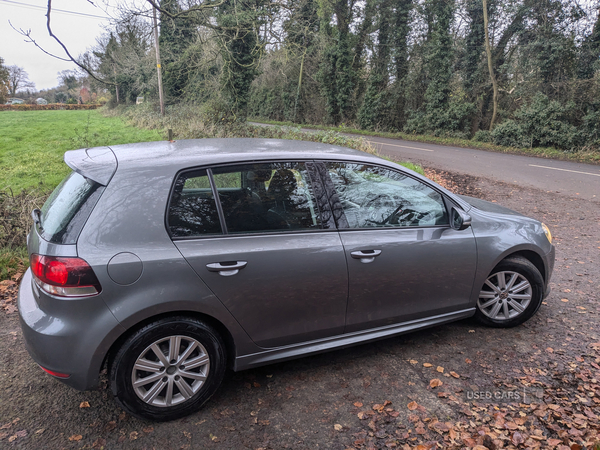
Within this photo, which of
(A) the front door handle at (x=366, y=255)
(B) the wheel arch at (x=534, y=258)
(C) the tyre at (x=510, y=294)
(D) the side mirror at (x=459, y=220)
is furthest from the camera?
(B) the wheel arch at (x=534, y=258)

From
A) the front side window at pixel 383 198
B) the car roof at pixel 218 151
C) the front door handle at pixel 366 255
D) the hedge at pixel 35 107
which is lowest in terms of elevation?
the front door handle at pixel 366 255

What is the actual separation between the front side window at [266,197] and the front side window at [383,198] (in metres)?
0.30

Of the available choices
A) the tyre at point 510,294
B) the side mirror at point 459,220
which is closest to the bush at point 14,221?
the side mirror at point 459,220

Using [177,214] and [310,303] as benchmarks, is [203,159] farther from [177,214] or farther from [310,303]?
[310,303]

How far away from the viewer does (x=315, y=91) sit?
31672 millimetres

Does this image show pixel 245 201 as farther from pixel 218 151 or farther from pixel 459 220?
pixel 459 220

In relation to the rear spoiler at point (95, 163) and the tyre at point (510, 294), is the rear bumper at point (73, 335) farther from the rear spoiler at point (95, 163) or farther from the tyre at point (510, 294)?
the tyre at point (510, 294)

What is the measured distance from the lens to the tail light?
2316 millimetres

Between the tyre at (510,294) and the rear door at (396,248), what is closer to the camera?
the rear door at (396,248)

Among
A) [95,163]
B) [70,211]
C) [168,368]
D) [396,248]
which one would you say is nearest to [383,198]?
[396,248]

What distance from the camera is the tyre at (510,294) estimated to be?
369 cm

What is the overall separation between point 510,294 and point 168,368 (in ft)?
9.89

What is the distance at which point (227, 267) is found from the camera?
8.50ft

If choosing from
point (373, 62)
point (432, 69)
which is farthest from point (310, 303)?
point (373, 62)
